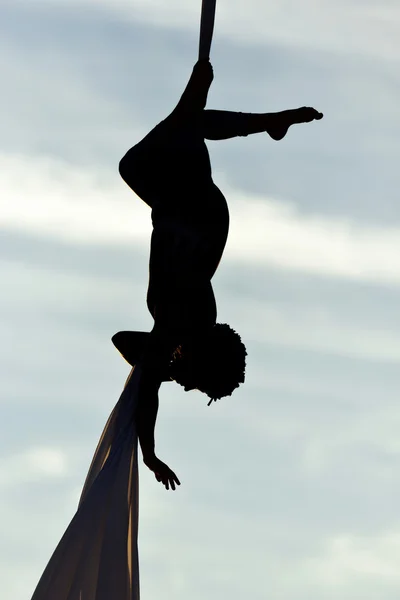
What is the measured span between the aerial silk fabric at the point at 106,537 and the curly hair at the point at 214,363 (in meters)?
0.39

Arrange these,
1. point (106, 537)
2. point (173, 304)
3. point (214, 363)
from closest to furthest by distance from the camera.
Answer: point (106, 537)
point (173, 304)
point (214, 363)

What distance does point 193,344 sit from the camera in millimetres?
27969

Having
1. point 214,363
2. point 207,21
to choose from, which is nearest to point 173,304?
point 214,363

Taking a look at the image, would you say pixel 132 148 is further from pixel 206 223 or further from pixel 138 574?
pixel 138 574

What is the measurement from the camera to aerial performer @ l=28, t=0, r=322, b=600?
1093 inches

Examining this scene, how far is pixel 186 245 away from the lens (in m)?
27.9

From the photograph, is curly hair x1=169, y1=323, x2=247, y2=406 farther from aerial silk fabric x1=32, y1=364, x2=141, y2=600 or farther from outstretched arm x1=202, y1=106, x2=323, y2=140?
outstretched arm x1=202, y1=106, x2=323, y2=140

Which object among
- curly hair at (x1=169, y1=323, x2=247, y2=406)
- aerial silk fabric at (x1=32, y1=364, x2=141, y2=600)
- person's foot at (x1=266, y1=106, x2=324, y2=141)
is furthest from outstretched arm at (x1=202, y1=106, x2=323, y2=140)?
aerial silk fabric at (x1=32, y1=364, x2=141, y2=600)

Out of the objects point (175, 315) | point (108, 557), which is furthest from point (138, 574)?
point (175, 315)

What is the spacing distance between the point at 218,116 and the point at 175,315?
5.36 feet

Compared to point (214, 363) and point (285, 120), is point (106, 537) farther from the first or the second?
point (285, 120)

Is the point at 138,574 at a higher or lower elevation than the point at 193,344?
lower

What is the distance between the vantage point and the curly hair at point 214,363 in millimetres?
27953

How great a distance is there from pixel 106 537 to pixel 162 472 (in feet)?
2.24
